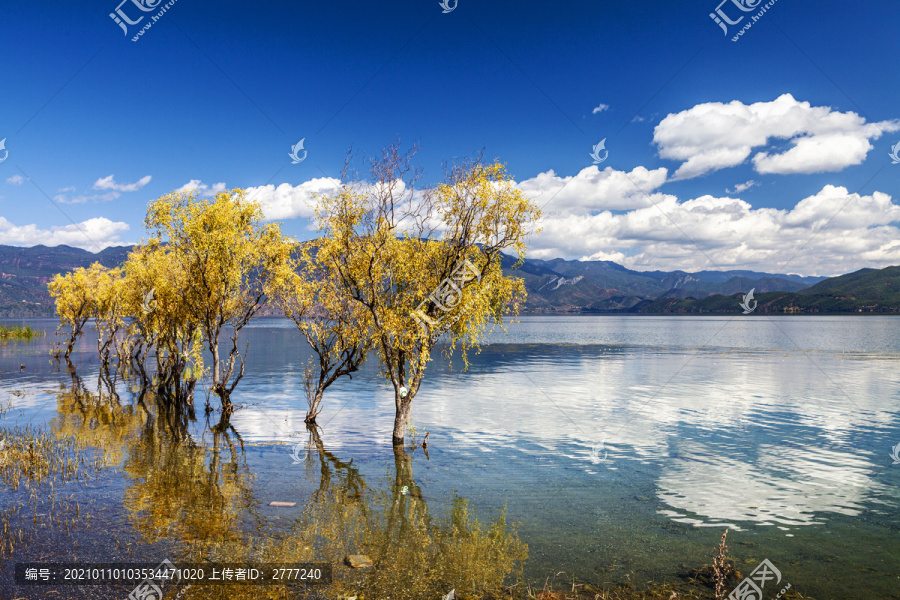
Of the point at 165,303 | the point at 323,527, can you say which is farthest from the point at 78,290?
the point at 323,527

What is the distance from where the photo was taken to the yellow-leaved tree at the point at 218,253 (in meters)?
36.3

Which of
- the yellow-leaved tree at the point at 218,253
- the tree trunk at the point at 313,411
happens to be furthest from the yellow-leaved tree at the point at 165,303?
the tree trunk at the point at 313,411

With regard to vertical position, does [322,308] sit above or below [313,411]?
above

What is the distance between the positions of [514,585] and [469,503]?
7.91m

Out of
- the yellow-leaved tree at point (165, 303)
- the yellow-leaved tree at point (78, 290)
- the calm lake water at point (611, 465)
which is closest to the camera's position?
the calm lake water at point (611, 465)

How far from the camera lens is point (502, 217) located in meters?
29.4

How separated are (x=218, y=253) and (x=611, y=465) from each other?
96.6ft

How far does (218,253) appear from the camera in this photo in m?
36.8

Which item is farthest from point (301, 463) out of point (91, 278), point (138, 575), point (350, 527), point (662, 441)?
point (91, 278)

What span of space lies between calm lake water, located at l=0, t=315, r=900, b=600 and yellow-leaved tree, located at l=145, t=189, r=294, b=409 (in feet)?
29.2

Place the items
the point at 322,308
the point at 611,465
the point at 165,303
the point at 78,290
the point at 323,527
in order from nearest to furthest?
the point at 323,527 → the point at 611,465 → the point at 322,308 → the point at 165,303 → the point at 78,290

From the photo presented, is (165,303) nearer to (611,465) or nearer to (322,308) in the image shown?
(322,308)

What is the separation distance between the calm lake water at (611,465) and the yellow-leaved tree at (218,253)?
889cm

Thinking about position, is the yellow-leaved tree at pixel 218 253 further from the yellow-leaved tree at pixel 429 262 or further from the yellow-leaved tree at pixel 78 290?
the yellow-leaved tree at pixel 78 290
